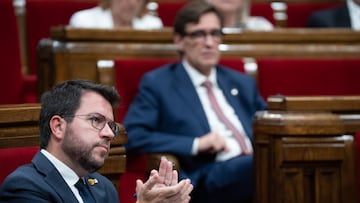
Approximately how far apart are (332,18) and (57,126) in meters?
1.33

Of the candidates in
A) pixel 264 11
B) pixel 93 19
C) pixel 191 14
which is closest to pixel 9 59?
pixel 93 19

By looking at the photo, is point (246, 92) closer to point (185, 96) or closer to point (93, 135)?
point (185, 96)

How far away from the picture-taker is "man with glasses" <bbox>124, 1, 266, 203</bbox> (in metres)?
1.43

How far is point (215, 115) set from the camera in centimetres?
156

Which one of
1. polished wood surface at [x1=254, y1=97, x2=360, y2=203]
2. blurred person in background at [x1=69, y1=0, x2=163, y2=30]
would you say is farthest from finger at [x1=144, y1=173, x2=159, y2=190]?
blurred person in background at [x1=69, y1=0, x2=163, y2=30]

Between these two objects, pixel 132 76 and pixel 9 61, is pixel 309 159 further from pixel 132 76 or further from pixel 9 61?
pixel 9 61

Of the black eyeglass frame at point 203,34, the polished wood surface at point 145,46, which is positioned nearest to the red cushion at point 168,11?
the polished wood surface at point 145,46

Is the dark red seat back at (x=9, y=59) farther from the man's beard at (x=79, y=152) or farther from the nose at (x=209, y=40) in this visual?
the man's beard at (x=79, y=152)

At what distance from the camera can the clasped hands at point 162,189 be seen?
2.85 ft

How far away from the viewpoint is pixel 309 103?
3.99 feet

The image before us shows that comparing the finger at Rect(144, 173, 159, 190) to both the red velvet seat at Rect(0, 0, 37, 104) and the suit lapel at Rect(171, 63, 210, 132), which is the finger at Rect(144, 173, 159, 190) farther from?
the red velvet seat at Rect(0, 0, 37, 104)

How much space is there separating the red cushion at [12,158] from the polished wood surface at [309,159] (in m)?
0.35

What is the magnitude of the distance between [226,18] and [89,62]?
1.32 ft

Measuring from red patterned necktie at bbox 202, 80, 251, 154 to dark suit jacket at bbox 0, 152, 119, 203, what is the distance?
65 cm
